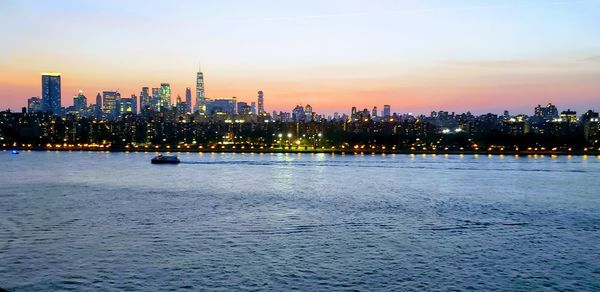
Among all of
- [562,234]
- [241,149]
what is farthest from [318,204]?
[241,149]

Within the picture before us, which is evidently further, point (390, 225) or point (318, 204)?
point (318, 204)

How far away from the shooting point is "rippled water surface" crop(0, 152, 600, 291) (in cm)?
1466

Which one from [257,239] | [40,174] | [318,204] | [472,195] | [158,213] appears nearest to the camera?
[257,239]

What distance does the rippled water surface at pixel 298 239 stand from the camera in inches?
577

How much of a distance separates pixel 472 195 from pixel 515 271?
1838cm

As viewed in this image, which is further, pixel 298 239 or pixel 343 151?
pixel 343 151

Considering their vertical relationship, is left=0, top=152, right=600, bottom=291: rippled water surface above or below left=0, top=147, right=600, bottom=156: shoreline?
below

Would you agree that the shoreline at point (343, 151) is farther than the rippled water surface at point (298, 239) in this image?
Yes

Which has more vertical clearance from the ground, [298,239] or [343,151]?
[343,151]

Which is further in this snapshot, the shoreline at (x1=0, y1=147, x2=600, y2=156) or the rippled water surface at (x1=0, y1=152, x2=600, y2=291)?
the shoreline at (x1=0, y1=147, x2=600, y2=156)

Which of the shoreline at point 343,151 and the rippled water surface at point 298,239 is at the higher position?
the shoreline at point 343,151

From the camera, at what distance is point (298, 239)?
1947cm

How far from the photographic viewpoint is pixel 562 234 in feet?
67.4

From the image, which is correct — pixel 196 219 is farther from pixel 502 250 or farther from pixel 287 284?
pixel 502 250
